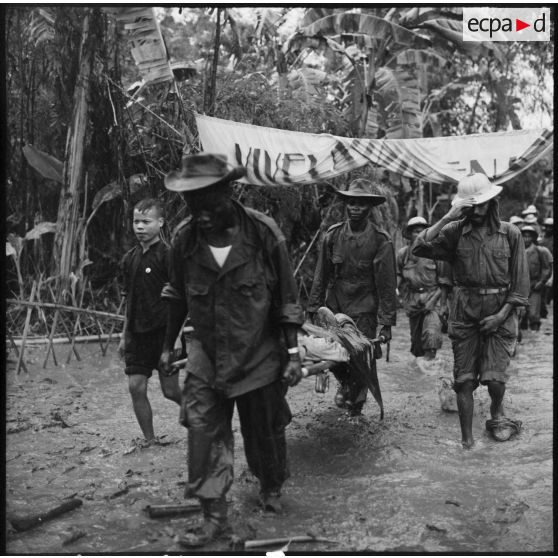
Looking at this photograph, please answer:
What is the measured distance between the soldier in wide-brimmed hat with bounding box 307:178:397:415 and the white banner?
Answer: 173 cm

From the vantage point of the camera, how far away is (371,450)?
15.7ft

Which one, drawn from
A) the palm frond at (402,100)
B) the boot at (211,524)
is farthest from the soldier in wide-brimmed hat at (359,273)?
the palm frond at (402,100)

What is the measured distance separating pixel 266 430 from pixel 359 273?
2.31 metres


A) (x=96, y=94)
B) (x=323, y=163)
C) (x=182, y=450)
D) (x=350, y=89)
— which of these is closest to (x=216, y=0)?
(x=182, y=450)

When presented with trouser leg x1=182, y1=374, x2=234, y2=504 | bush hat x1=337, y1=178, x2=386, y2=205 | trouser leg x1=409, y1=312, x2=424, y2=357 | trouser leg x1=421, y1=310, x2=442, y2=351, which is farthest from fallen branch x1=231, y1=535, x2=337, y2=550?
trouser leg x1=409, y1=312, x2=424, y2=357

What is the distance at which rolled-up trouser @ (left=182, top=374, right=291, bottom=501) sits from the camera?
131 inches

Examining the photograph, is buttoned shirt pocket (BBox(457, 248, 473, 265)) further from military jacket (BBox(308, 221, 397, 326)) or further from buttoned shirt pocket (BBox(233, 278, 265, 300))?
buttoned shirt pocket (BBox(233, 278, 265, 300))

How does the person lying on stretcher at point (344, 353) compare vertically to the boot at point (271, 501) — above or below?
above

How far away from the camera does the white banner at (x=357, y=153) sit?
23.3ft

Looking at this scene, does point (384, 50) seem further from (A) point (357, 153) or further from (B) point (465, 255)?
(B) point (465, 255)

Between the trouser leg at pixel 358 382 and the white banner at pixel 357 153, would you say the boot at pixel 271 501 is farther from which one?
the white banner at pixel 357 153

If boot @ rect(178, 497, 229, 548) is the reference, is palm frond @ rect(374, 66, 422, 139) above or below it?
above

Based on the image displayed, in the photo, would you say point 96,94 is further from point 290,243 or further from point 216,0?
point 216,0

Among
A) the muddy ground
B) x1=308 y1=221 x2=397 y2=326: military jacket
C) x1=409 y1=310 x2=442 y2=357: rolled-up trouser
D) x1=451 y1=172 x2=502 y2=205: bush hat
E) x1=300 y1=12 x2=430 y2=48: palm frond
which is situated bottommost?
the muddy ground
